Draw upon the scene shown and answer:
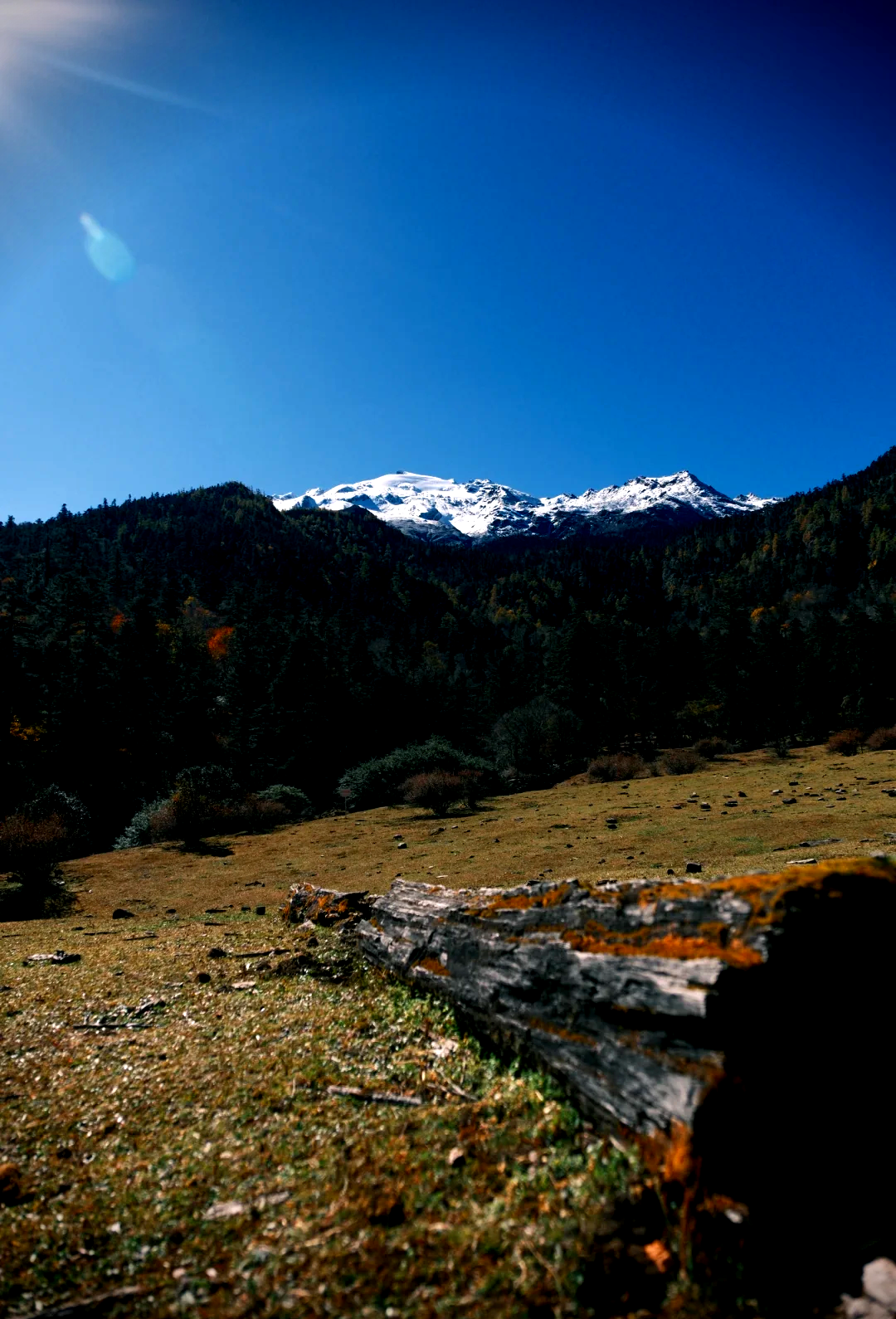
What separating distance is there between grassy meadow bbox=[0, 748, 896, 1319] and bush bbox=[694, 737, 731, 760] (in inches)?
2492

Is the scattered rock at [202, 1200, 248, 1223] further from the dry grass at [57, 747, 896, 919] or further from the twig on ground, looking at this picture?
the dry grass at [57, 747, 896, 919]

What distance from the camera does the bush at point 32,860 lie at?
22.8 m

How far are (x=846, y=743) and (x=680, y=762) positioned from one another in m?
14.2

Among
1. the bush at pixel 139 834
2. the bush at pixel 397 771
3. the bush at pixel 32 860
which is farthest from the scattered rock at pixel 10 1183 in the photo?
the bush at pixel 397 771

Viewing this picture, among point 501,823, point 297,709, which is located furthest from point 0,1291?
point 297,709

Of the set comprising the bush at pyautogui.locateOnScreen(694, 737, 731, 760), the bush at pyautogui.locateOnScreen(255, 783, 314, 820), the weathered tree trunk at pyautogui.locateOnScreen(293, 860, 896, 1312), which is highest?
the weathered tree trunk at pyautogui.locateOnScreen(293, 860, 896, 1312)

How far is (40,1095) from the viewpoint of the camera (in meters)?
6.66

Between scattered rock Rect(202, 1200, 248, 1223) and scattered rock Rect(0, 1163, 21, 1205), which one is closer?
scattered rock Rect(202, 1200, 248, 1223)

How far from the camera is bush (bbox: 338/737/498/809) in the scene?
5703 centimetres

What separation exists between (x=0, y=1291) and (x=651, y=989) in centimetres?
484

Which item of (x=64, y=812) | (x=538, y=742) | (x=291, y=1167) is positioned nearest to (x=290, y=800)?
(x=64, y=812)

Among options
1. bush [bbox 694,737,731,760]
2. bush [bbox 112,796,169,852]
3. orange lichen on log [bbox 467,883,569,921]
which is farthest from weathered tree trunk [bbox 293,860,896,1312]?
bush [bbox 694,737,731,760]

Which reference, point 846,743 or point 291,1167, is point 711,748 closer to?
point 846,743

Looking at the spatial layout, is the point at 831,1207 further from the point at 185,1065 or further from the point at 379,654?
the point at 379,654
